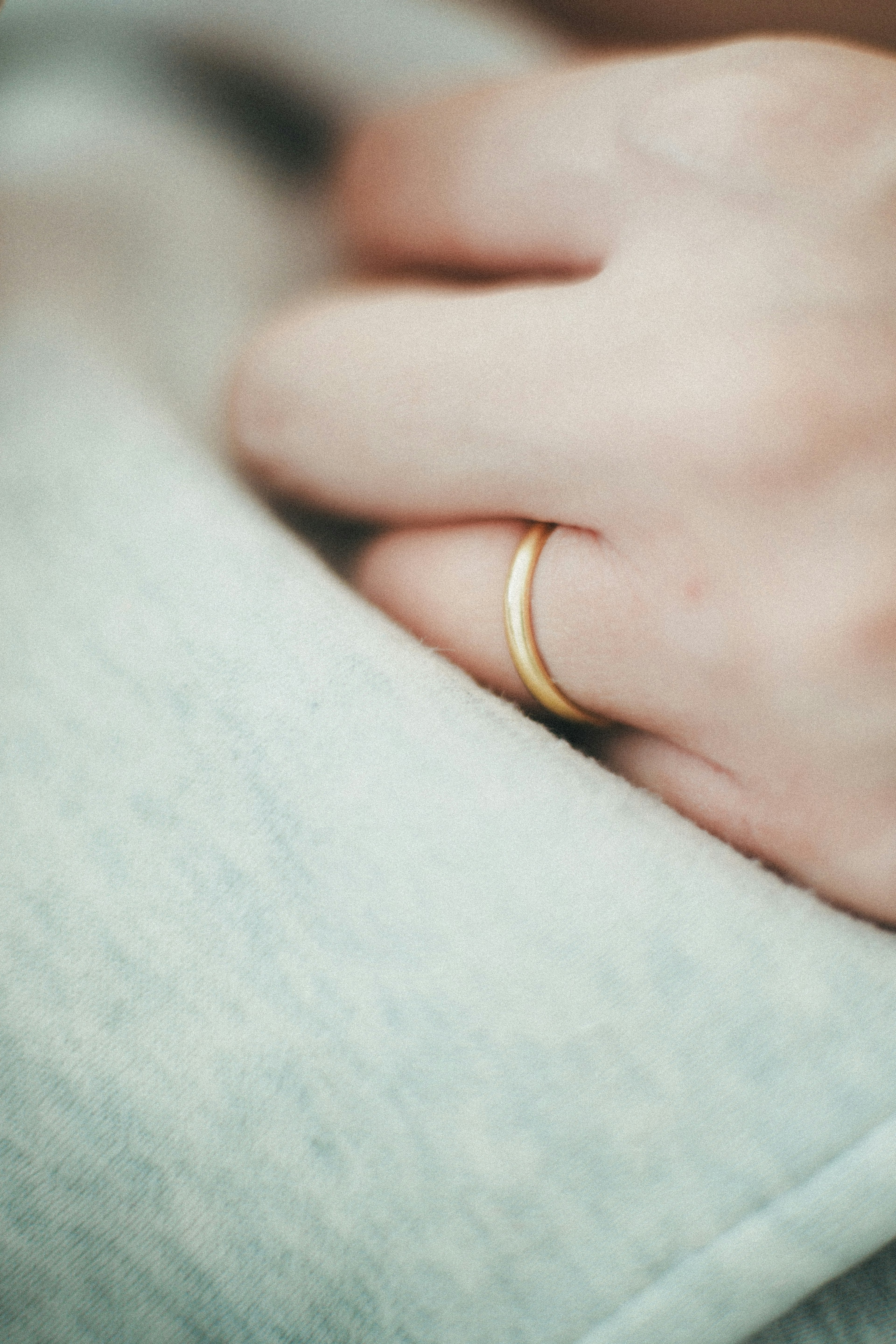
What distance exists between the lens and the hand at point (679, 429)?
1.04 feet

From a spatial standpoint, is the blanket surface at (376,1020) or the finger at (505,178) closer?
the blanket surface at (376,1020)

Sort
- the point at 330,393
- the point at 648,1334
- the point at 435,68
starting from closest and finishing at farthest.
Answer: the point at 648,1334 → the point at 330,393 → the point at 435,68

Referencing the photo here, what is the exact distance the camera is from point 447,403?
1.26 ft

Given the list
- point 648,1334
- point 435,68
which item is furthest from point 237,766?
point 435,68

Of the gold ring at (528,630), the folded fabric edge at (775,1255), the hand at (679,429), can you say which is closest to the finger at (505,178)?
the hand at (679,429)

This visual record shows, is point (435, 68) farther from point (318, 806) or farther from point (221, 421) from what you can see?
point (318, 806)

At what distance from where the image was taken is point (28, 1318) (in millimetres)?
317

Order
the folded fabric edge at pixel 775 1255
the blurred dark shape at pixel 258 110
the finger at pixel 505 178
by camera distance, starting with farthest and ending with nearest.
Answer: the blurred dark shape at pixel 258 110 < the finger at pixel 505 178 < the folded fabric edge at pixel 775 1255

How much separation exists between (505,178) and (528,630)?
24cm

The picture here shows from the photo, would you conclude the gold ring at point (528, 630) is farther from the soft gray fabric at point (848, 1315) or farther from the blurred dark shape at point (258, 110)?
the blurred dark shape at point (258, 110)

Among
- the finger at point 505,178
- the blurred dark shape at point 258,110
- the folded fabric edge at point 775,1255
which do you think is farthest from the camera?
the blurred dark shape at point 258,110

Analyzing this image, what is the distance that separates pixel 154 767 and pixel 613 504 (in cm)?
22

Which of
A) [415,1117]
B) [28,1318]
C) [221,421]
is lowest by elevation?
[28,1318]

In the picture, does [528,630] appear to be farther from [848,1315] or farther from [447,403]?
[848,1315]
